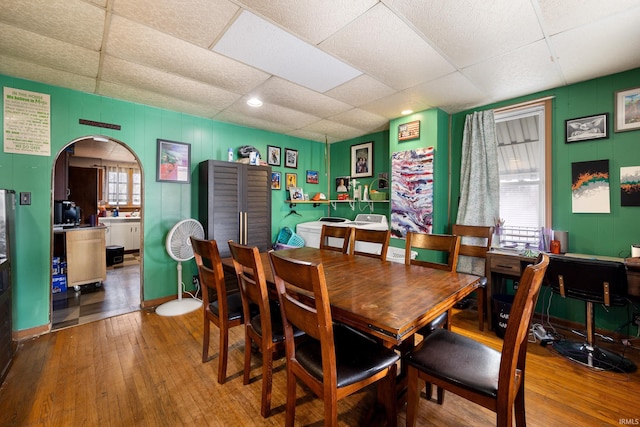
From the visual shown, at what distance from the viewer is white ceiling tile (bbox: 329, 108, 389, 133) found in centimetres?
354

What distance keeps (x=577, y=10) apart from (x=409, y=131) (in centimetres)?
194

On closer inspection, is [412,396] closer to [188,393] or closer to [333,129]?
[188,393]

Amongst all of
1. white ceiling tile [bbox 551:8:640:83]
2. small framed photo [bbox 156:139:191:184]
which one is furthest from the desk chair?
small framed photo [bbox 156:139:191:184]

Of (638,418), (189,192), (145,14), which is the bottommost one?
(638,418)

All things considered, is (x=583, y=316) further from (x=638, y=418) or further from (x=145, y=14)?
(x=145, y=14)

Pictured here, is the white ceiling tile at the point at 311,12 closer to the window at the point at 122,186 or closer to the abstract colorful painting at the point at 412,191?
the abstract colorful painting at the point at 412,191

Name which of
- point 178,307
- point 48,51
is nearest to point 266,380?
point 178,307

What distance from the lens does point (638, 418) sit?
1574 millimetres

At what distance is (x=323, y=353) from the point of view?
45.9 inches

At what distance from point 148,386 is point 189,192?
2371 mm

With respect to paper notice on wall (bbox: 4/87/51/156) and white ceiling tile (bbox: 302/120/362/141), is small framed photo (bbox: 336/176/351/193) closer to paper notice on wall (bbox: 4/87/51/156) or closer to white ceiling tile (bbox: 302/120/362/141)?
white ceiling tile (bbox: 302/120/362/141)

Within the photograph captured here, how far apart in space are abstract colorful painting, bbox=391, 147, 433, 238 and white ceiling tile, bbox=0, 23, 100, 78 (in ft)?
10.9

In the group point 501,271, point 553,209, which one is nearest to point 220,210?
point 501,271

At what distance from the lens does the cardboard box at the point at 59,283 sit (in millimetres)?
3716
